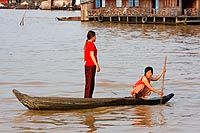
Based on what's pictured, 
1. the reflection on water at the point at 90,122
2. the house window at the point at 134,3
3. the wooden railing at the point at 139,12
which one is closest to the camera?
the reflection on water at the point at 90,122

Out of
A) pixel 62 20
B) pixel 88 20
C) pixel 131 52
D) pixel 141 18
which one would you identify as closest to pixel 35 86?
pixel 131 52

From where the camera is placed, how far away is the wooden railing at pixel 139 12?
48.4 m

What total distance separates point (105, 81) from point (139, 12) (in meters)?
35.5

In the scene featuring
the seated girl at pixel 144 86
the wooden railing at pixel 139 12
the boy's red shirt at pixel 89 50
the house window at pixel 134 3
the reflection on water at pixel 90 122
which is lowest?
the reflection on water at pixel 90 122

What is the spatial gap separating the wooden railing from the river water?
14.3 m

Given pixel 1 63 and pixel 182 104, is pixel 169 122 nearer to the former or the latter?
pixel 182 104

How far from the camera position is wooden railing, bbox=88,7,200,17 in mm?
48438

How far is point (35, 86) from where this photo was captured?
1557cm

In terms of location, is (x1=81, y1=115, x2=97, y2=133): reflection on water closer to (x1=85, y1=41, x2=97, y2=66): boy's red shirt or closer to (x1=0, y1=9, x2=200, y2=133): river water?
(x1=0, y1=9, x2=200, y2=133): river water

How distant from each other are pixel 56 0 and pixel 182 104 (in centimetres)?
10673

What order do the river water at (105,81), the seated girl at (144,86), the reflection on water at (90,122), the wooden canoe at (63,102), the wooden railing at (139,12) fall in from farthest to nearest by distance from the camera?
the wooden railing at (139,12) < the seated girl at (144,86) < the wooden canoe at (63,102) < the river water at (105,81) < the reflection on water at (90,122)

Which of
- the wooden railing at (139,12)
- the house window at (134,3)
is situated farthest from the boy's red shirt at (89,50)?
the house window at (134,3)

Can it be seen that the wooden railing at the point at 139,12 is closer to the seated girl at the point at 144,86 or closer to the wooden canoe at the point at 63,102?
the seated girl at the point at 144,86

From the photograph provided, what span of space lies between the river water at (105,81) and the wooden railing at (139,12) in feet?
46.9
